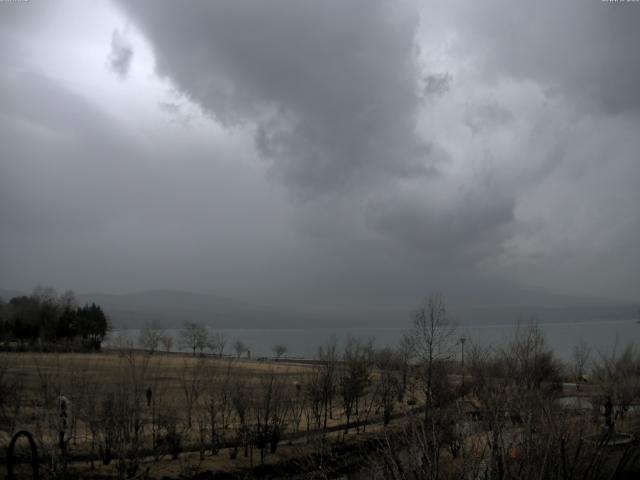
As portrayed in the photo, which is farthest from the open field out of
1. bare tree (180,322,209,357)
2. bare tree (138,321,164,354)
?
bare tree (180,322,209,357)

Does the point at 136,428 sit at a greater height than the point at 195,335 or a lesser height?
greater

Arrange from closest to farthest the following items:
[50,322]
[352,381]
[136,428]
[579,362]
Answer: [136,428] → [352,381] → [579,362] → [50,322]

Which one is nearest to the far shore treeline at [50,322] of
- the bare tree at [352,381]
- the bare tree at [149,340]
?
the bare tree at [149,340]

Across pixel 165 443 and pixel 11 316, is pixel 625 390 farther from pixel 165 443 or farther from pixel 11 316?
pixel 11 316

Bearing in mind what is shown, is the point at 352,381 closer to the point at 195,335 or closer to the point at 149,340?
the point at 149,340

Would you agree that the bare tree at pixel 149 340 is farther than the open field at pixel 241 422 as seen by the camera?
Yes

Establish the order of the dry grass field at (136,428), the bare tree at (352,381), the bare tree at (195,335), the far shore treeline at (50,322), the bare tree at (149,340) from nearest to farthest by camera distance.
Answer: the dry grass field at (136,428) → the bare tree at (352,381) → the bare tree at (149,340) → the far shore treeline at (50,322) → the bare tree at (195,335)

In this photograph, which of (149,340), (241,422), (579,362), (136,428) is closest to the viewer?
(136,428)

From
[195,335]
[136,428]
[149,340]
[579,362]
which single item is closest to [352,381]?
[136,428]

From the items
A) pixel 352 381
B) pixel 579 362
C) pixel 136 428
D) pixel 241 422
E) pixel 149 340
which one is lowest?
pixel 241 422

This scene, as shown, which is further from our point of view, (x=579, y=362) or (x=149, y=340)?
Answer: (x=579, y=362)

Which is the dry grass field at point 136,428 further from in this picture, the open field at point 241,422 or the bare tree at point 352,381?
the bare tree at point 352,381

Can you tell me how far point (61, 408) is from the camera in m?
24.0

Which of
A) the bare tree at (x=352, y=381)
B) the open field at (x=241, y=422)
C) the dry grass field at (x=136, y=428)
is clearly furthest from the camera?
the bare tree at (x=352, y=381)
